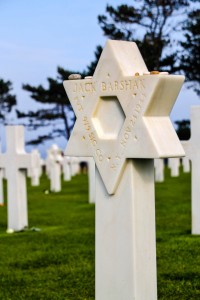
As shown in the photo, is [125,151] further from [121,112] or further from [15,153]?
[15,153]

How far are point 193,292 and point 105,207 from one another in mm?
2272

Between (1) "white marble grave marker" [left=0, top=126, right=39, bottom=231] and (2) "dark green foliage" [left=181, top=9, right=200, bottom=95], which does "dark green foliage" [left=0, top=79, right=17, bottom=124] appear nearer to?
(2) "dark green foliage" [left=181, top=9, right=200, bottom=95]

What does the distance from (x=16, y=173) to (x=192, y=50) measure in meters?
30.5

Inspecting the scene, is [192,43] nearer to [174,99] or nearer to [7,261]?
[7,261]

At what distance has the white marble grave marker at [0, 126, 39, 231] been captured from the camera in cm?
1319

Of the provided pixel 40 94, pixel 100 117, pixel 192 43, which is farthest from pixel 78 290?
pixel 40 94

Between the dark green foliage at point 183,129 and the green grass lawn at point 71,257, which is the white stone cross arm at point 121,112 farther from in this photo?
the dark green foliage at point 183,129

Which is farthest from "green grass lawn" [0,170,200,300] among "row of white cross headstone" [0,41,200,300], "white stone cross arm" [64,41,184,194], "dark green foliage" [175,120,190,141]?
"dark green foliage" [175,120,190,141]

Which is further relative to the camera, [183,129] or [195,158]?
[183,129]

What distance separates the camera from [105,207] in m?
5.57

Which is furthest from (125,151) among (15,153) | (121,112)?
(15,153)

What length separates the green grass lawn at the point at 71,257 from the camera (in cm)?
792

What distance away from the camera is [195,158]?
11086 millimetres

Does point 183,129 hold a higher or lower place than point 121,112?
higher
